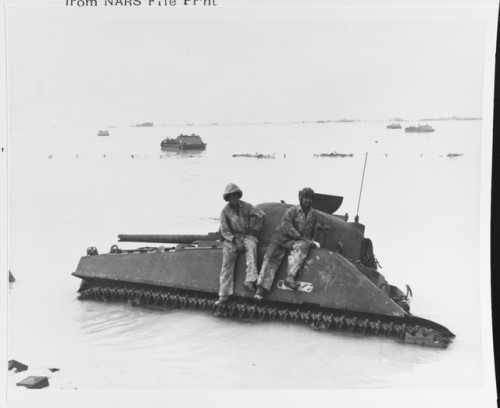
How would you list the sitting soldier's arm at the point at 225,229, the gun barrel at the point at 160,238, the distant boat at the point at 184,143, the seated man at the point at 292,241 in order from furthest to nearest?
the distant boat at the point at 184,143, the gun barrel at the point at 160,238, the sitting soldier's arm at the point at 225,229, the seated man at the point at 292,241

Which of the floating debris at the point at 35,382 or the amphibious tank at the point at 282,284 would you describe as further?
the amphibious tank at the point at 282,284

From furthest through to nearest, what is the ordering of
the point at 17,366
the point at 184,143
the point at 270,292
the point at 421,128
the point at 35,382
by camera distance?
the point at 184,143, the point at 421,128, the point at 270,292, the point at 17,366, the point at 35,382

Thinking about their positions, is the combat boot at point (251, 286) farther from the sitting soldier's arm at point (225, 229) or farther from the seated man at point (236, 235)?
the sitting soldier's arm at point (225, 229)

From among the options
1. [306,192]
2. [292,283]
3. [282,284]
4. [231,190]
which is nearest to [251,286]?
[282,284]

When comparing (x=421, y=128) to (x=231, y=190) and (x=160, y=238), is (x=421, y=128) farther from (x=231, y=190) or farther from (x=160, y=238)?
(x=160, y=238)

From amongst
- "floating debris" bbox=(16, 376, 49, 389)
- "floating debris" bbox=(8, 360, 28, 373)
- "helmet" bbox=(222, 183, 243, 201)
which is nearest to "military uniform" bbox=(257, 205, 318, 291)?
"helmet" bbox=(222, 183, 243, 201)

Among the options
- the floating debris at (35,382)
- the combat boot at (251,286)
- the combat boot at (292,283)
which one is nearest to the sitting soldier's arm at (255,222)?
the combat boot at (251,286)
